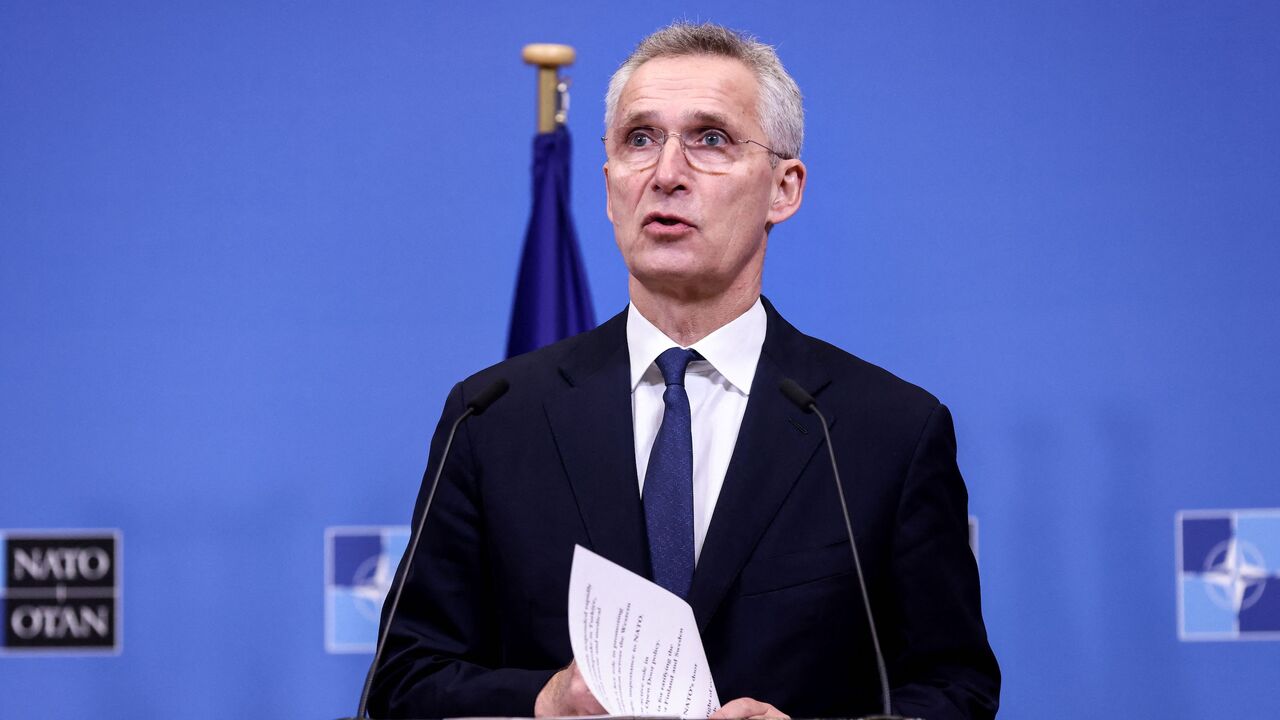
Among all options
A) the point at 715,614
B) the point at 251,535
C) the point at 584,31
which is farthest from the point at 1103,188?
the point at 251,535

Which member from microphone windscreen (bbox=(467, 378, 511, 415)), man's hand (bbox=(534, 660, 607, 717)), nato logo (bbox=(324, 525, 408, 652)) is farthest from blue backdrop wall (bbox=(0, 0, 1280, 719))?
man's hand (bbox=(534, 660, 607, 717))

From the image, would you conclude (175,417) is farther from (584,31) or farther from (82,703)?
(584,31)

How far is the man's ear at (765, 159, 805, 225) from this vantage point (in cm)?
166

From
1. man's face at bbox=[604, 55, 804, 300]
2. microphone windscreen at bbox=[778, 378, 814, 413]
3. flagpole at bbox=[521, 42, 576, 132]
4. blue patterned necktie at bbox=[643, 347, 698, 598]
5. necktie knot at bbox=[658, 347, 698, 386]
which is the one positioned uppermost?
flagpole at bbox=[521, 42, 576, 132]

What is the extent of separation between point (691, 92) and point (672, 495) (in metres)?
0.50

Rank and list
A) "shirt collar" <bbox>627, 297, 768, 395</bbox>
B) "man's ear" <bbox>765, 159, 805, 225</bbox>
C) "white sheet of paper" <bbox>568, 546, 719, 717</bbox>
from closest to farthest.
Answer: "white sheet of paper" <bbox>568, 546, 719, 717</bbox> → "shirt collar" <bbox>627, 297, 768, 395</bbox> → "man's ear" <bbox>765, 159, 805, 225</bbox>

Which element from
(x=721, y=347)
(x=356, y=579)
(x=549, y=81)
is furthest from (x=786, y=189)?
(x=356, y=579)

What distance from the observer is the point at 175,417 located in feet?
9.52

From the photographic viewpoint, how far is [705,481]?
1477 millimetres

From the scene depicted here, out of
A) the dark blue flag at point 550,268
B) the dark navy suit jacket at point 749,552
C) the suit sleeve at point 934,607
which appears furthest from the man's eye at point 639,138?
Answer: the dark blue flag at point 550,268

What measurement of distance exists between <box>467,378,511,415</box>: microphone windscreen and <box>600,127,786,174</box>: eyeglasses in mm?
357

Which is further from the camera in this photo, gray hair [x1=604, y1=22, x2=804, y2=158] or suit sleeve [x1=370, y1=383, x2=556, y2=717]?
gray hair [x1=604, y1=22, x2=804, y2=158]

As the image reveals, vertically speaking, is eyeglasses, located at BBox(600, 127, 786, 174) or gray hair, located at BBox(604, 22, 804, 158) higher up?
gray hair, located at BBox(604, 22, 804, 158)

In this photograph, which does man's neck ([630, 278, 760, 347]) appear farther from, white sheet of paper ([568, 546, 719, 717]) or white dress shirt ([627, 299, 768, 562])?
white sheet of paper ([568, 546, 719, 717])
